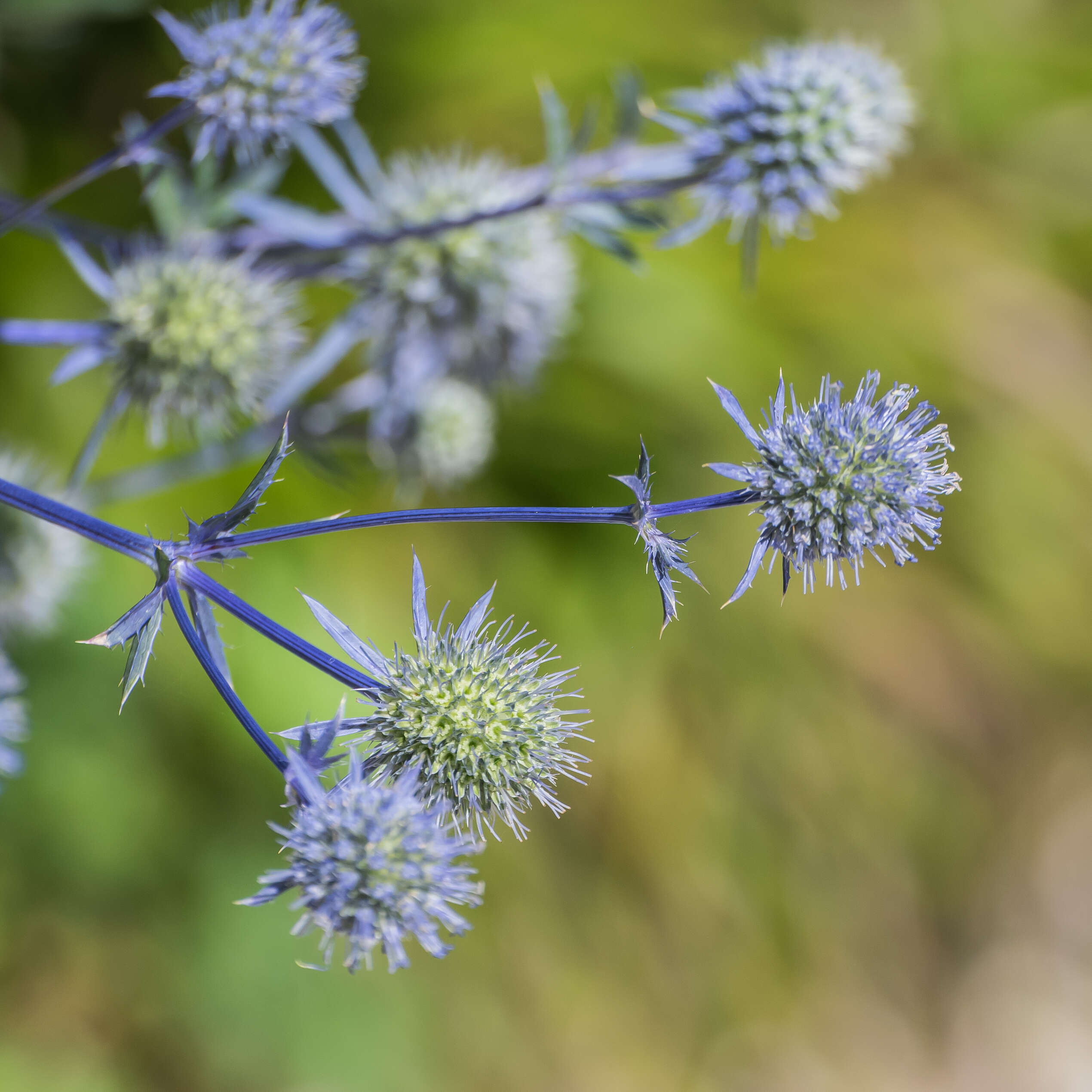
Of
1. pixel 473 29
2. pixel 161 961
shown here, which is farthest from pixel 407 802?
pixel 473 29

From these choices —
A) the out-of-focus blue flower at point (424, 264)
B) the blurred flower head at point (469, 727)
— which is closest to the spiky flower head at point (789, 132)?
the out-of-focus blue flower at point (424, 264)

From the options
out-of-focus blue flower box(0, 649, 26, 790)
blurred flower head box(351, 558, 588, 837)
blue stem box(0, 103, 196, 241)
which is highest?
blue stem box(0, 103, 196, 241)

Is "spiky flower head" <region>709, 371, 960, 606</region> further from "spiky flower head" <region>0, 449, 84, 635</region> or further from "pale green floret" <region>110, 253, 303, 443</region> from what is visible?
"spiky flower head" <region>0, 449, 84, 635</region>

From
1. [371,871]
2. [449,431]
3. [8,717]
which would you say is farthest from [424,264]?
[371,871]

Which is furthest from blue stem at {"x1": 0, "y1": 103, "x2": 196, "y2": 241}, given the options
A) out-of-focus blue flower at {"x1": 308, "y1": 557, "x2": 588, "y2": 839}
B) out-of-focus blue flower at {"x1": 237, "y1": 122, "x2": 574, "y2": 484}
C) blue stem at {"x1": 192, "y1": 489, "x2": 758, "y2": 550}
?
out-of-focus blue flower at {"x1": 308, "y1": 557, "x2": 588, "y2": 839}

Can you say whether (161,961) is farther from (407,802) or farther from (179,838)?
(407,802)

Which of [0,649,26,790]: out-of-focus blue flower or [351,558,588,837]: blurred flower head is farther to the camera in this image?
[0,649,26,790]: out-of-focus blue flower
